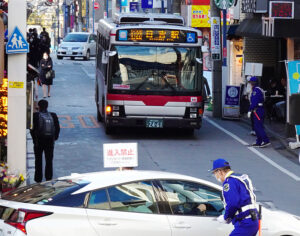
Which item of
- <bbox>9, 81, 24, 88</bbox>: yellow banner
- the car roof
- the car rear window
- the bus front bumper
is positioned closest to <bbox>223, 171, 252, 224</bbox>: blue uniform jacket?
the car roof

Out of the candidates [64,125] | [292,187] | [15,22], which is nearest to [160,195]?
[15,22]

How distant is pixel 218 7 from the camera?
2839cm

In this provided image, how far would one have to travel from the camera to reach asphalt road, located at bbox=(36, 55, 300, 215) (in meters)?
18.3

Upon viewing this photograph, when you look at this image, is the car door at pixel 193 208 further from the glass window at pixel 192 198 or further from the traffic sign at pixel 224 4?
the traffic sign at pixel 224 4

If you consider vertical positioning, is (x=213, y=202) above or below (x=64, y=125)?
above

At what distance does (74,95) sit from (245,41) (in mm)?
7118

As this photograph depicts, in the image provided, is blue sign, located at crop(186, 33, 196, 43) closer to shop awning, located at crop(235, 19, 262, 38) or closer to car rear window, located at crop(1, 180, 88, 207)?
shop awning, located at crop(235, 19, 262, 38)

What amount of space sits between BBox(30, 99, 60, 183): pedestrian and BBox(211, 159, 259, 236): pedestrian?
748 centimetres

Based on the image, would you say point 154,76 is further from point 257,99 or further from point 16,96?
point 16,96

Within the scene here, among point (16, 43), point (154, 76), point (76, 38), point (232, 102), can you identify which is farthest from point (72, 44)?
point (16, 43)

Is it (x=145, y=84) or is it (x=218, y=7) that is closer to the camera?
(x=145, y=84)

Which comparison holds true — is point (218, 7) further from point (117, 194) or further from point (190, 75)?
point (117, 194)

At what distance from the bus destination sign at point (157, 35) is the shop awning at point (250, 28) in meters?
6.46

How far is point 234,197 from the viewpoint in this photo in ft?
31.7
